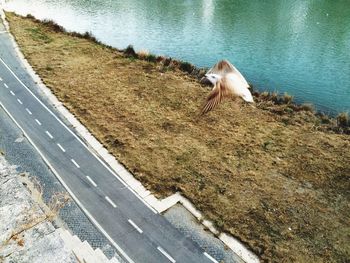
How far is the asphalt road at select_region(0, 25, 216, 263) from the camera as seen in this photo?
1692 cm

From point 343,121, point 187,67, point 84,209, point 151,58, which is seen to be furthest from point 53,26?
point 343,121

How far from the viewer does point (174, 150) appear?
78.0 feet

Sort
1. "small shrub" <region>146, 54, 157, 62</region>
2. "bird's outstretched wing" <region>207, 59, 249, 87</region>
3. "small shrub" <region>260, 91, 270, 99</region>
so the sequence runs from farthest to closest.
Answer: "small shrub" <region>146, 54, 157, 62</region>, "small shrub" <region>260, 91, 270, 99</region>, "bird's outstretched wing" <region>207, 59, 249, 87</region>

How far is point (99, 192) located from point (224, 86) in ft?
34.2

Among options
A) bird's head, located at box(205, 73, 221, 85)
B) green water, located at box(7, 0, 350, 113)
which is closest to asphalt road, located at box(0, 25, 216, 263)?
bird's head, located at box(205, 73, 221, 85)

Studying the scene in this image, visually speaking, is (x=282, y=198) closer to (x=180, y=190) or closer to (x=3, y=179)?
(x=180, y=190)

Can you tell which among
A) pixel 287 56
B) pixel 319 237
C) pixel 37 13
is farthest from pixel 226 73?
pixel 37 13

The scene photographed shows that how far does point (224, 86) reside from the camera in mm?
13328

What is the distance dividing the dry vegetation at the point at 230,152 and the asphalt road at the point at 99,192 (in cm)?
160

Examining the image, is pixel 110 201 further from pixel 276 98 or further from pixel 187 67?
pixel 187 67

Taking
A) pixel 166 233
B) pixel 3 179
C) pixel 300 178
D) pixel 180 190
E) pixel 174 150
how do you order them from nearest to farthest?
pixel 3 179
pixel 166 233
pixel 180 190
pixel 300 178
pixel 174 150

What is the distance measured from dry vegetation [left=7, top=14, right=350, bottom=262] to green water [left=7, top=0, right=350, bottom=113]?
7.57m

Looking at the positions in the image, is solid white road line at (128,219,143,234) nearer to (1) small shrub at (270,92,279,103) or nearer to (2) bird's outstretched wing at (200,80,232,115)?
(2) bird's outstretched wing at (200,80,232,115)

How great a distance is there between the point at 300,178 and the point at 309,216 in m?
3.23
